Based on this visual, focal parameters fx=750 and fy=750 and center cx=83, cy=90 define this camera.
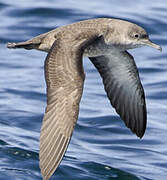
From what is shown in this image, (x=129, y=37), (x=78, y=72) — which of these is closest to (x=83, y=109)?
(x=129, y=37)

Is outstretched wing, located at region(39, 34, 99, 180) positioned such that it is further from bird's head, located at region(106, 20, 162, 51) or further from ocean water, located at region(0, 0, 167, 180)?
ocean water, located at region(0, 0, 167, 180)

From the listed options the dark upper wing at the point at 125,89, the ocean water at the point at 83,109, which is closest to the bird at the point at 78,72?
the dark upper wing at the point at 125,89

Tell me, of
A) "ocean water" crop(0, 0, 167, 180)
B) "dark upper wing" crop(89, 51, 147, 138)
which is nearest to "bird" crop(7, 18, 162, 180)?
"dark upper wing" crop(89, 51, 147, 138)

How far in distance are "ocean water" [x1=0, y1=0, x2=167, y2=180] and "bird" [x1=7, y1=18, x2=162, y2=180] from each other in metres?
0.60

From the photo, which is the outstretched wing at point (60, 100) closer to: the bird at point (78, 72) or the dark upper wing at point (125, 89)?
the bird at point (78, 72)

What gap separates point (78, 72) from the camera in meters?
7.32

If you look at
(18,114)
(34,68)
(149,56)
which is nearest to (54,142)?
(18,114)

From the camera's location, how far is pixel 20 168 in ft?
28.6

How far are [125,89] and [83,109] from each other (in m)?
1.61

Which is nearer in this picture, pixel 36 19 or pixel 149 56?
pixel 149 56

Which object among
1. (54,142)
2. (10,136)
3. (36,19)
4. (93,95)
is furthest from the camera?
(36,19)

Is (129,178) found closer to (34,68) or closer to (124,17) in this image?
(34,68)

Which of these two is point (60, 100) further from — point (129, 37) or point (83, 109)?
point (83, 109)

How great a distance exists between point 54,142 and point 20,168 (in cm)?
190
